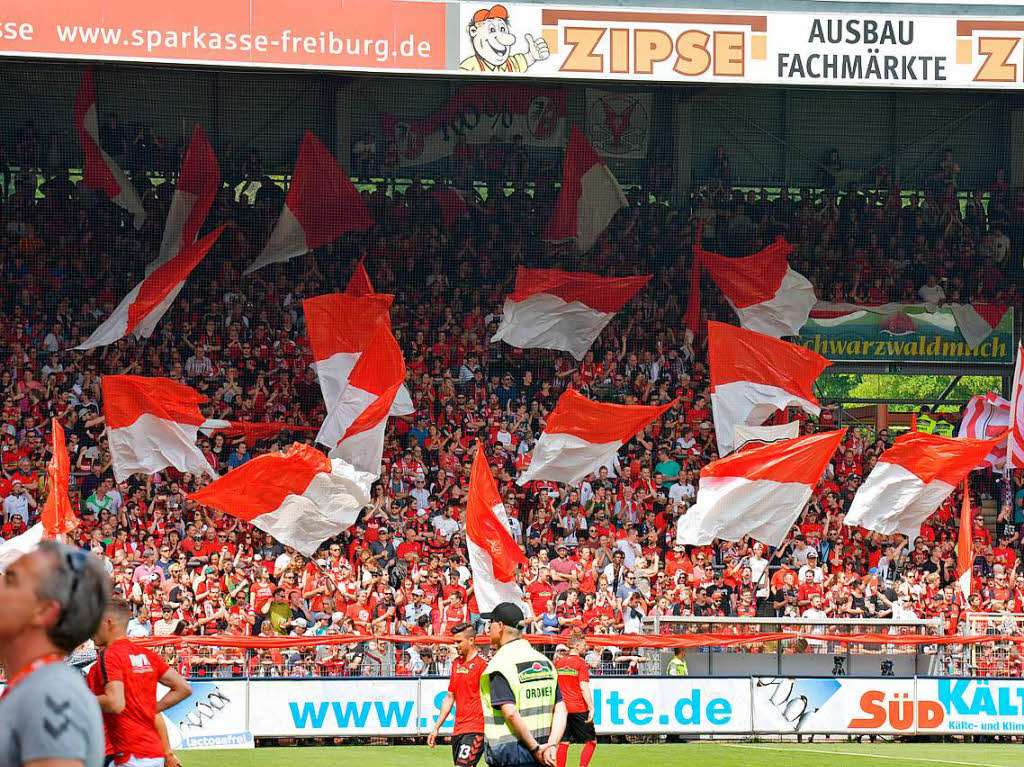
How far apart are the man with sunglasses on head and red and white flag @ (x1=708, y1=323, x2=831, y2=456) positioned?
2046 cm

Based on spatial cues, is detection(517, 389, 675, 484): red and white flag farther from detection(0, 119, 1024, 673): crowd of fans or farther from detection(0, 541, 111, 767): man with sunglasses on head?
detection(0, 541, 111, 767): man with sunglasses on head

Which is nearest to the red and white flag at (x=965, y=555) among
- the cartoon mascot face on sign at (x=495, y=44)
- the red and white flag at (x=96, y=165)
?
the cartoon mascot face on sign at (x=495, y=44)

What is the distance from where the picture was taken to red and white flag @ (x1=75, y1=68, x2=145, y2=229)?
2489 cm

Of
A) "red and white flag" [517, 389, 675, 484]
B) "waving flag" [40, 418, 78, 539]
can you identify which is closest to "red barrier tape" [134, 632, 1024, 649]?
"waving flag" [40, 418, 78, 539]

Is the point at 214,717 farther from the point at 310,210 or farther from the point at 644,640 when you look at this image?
the point at 310,210

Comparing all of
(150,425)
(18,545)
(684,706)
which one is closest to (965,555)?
(684,706)

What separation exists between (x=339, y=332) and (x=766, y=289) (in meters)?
7.06

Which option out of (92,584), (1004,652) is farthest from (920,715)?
(92,584)

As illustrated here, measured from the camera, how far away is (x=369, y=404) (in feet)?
74.7

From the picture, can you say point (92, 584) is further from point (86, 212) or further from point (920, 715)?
point (86, 212)

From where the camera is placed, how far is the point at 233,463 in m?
23.2

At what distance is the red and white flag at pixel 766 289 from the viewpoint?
84.6ft

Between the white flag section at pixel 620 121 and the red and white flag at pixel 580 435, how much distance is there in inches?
250

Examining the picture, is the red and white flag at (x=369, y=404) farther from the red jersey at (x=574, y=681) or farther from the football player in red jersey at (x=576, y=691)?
the red jersey at (x=574, y=681)
